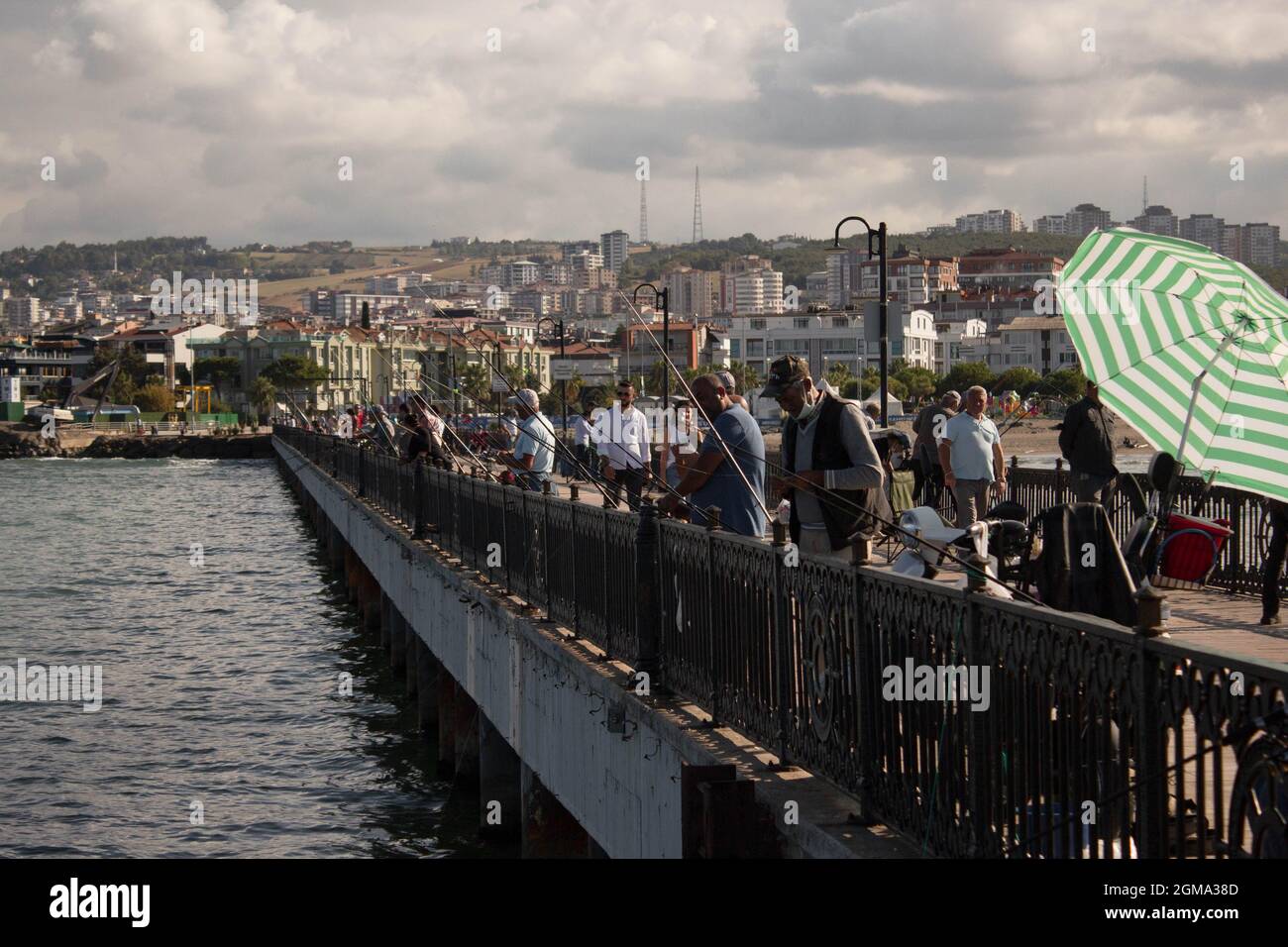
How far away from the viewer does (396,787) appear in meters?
17.4

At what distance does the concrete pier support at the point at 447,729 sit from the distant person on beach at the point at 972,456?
5.38 metres

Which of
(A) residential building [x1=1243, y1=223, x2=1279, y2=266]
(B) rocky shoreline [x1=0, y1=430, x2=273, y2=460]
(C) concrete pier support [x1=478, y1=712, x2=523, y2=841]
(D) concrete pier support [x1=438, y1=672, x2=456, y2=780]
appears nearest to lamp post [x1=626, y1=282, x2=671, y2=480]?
(C) concrete pier support [x1=478, y1=712, x2=523, y2=841]

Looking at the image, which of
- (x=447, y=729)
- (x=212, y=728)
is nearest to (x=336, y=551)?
(x=212, y=728)

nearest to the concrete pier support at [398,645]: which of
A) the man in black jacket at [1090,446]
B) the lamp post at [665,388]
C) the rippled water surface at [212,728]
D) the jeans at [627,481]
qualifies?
the rippled water surface at [212,728]

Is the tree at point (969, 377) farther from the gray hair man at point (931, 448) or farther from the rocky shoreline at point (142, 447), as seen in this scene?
the gray hair man at point (931, 448)

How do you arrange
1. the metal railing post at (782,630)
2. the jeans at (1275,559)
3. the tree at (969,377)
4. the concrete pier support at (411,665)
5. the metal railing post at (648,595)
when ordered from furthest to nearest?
the tree at (969,377) < the concrete pier support at (411,665) < the jeans at (1275,559) < the metal railing post at (648,595) < the metal railing post at (782,630)

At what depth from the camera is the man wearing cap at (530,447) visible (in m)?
16.0

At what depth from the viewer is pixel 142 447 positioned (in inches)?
6521

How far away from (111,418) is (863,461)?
198342 millimetres

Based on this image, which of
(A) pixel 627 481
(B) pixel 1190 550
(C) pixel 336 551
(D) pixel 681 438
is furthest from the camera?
(C) pixel 336 551
